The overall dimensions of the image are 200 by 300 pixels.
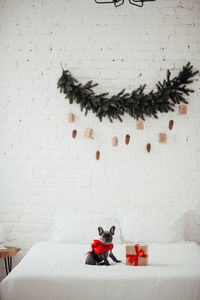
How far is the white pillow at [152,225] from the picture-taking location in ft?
10.3

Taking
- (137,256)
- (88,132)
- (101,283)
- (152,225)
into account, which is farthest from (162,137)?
(101,283)

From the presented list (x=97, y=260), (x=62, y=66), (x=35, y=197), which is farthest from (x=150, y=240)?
(x=62, y=66)

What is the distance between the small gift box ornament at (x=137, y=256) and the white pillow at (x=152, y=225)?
A: 820mm

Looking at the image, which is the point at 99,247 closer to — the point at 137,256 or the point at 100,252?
the point at 100,252

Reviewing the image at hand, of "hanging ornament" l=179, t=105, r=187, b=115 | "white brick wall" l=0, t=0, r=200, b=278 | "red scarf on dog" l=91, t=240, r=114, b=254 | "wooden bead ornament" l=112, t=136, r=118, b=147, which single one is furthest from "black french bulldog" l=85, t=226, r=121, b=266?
"hanging ornament" l=179, t=105, r=187, b=115

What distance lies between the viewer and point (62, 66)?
11.7ft

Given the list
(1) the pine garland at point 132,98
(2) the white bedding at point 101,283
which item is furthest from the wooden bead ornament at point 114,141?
(2) the white bedding at point 101,283

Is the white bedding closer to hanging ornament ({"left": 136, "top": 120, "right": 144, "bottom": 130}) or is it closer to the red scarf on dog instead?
the red scarf on dog

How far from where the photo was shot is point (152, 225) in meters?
3.21

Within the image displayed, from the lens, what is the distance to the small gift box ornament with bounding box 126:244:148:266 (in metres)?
2.33

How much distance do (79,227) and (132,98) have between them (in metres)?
1.34

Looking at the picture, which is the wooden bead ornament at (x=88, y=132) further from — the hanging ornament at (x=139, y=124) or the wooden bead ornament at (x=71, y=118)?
the hanging ornament at (x=139, y=124)

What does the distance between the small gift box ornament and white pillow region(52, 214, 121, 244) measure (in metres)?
0.80

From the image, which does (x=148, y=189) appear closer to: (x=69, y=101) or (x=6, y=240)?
(x=69, y=101)
